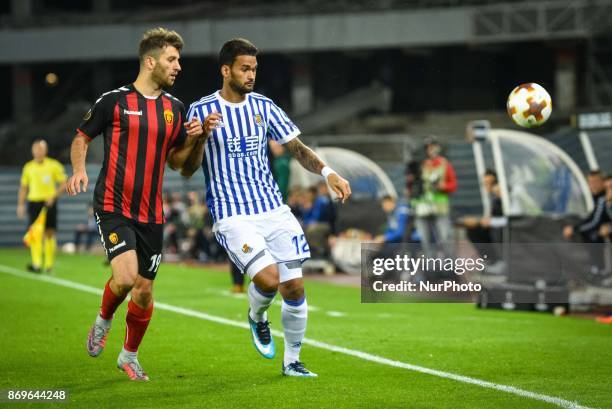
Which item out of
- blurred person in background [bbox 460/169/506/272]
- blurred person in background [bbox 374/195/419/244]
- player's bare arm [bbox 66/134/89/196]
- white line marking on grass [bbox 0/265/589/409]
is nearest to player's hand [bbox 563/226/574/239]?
blurred person in background [bbox 460/169/506/272]

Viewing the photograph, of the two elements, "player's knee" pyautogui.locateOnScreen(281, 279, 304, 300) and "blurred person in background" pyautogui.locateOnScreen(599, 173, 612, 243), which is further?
"blurred person in background" pyautogui.locateOnScreen(599, 173, 612, 243)

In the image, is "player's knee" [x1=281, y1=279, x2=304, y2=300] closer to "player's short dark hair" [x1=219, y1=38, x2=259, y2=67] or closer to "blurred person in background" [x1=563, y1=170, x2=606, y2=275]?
"player's short dark hair" [x1=219, y1=38, x2=259, y2=67]

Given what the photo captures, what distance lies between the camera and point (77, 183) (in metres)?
7.70

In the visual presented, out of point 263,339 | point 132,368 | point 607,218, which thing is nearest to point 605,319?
point 607,218

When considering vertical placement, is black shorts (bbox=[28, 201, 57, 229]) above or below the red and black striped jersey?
below

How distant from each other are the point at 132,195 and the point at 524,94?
495 cm

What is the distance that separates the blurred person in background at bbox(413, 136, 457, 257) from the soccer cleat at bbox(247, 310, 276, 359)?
9192 millimetres

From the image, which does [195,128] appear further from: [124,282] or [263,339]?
[263,339]

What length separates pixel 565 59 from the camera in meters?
39.2

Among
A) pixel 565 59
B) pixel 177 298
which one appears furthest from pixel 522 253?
pixel 565 59

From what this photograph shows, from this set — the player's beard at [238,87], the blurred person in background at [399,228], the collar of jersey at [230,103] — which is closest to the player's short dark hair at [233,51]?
the player's beard at [238,87]

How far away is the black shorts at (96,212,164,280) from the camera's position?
7793 mm

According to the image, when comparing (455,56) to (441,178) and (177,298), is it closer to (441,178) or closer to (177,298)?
(441,178)

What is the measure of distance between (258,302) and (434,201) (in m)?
9.62
